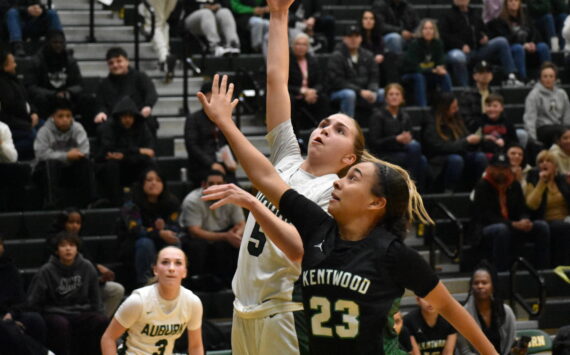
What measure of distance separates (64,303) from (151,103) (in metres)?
2.73

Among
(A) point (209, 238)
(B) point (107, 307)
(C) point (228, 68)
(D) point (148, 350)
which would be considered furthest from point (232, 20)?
(D) point (148, 350)

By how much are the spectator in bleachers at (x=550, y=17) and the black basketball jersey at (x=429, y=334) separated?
21.7 ft

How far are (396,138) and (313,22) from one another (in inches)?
111

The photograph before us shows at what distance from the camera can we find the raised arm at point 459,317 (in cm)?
356

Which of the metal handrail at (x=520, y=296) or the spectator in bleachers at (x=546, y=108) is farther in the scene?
the spectator in bleachers at (x=546, y=108)

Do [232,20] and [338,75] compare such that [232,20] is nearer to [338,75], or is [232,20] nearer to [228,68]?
[228,68]

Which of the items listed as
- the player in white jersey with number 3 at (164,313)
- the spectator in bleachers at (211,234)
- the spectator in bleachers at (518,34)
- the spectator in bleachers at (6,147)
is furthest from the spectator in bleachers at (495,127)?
the player in white jersey with number 3 at (164,313)

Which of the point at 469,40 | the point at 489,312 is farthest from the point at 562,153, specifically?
the point at 489,312

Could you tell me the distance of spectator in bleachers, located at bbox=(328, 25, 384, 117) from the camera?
37.4ft

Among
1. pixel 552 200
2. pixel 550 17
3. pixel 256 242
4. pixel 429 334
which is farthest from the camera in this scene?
pixel 550 17

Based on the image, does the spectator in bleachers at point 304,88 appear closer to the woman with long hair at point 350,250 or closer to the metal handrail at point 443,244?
the metal handrail at point 443,244

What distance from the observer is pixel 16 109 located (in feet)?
33.2

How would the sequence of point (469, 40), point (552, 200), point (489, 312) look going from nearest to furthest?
1. point (489, 312)
2. point (552, 200)
3. point (469, 40)

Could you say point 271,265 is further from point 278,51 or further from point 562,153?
point 562,153
